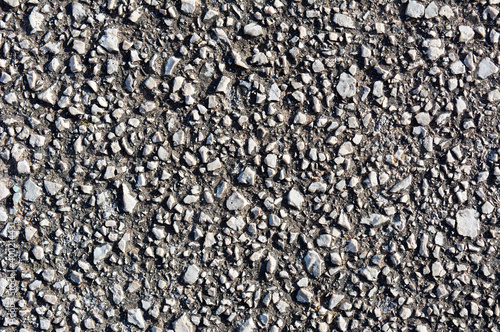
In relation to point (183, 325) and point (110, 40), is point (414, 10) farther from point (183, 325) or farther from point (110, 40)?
point (183, 325)

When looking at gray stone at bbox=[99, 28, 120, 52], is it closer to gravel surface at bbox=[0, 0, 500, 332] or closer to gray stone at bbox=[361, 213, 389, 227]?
gravel surface at bbox=[0, 0, 500, 332]

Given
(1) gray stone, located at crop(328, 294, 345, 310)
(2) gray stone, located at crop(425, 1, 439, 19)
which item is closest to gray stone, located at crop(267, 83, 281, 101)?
(2) gray stone, located at crop(425, 1, 439, 19)

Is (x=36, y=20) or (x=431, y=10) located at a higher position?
(x=431, y=10)

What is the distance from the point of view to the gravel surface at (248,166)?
1651mm

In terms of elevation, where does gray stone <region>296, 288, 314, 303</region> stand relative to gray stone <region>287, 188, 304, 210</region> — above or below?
below

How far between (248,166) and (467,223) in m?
0.89

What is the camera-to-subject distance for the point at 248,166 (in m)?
1.68

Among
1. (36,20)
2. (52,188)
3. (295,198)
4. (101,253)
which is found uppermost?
(36,20)

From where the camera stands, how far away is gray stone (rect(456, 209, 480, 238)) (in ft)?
5.53

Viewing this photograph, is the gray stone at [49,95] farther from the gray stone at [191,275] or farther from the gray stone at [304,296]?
the gray stone at [304,296]

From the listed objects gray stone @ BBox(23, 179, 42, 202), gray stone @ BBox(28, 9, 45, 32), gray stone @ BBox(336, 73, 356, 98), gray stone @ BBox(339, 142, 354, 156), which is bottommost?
gray stone @ BBox(23, 179, 42, 202)

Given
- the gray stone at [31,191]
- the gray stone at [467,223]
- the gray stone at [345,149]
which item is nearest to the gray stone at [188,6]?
the gray stone at [345,149]

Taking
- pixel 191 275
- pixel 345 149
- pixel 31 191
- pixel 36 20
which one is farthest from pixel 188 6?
pixel 191 275

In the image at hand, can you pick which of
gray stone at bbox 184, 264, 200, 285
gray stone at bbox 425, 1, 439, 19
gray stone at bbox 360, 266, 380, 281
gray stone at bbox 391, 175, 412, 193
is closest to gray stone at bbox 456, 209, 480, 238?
gray stone at bbox 391, 175, 412, 193
